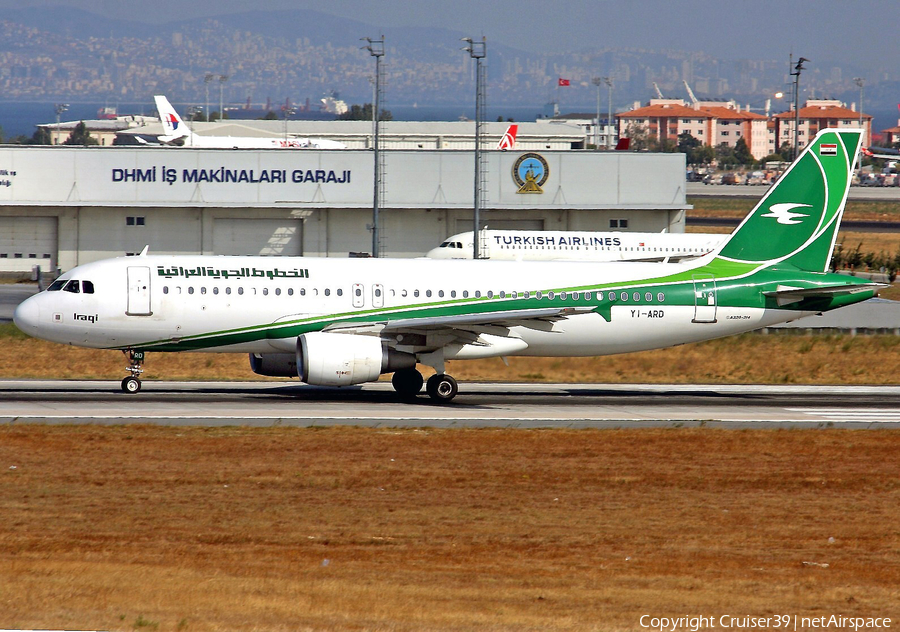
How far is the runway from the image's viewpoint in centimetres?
2872

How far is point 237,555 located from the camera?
52.6 ft

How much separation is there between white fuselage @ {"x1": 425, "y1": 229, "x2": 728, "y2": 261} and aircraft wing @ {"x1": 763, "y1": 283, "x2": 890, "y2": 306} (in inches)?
1280

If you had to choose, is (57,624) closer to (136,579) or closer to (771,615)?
(136,579)

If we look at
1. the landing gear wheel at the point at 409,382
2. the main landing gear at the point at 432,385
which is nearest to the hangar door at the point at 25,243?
the landing gear wheel at the point at 409,382

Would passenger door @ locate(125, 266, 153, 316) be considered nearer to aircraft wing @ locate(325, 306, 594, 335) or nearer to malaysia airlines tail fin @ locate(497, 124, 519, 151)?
aircraft wing @ locate(325, 306, 594, 335)

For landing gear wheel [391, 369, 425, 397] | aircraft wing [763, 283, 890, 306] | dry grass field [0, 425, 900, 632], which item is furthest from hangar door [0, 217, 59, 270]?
aircraft wing [763, 283, 890, 306]

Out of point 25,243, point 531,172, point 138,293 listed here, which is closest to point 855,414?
point 138,293

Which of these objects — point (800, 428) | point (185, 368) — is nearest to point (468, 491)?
point (800, 428)

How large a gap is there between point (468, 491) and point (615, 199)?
61.7 meters

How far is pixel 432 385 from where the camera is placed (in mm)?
32625

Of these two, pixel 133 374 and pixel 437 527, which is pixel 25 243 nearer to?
pixel 133 374

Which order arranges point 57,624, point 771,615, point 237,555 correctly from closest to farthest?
point 57,624, point 771,615, point 237,555

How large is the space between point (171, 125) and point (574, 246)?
61820 millimetres

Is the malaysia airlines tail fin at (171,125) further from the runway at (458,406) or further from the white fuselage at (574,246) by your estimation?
the runway at (458,406)
